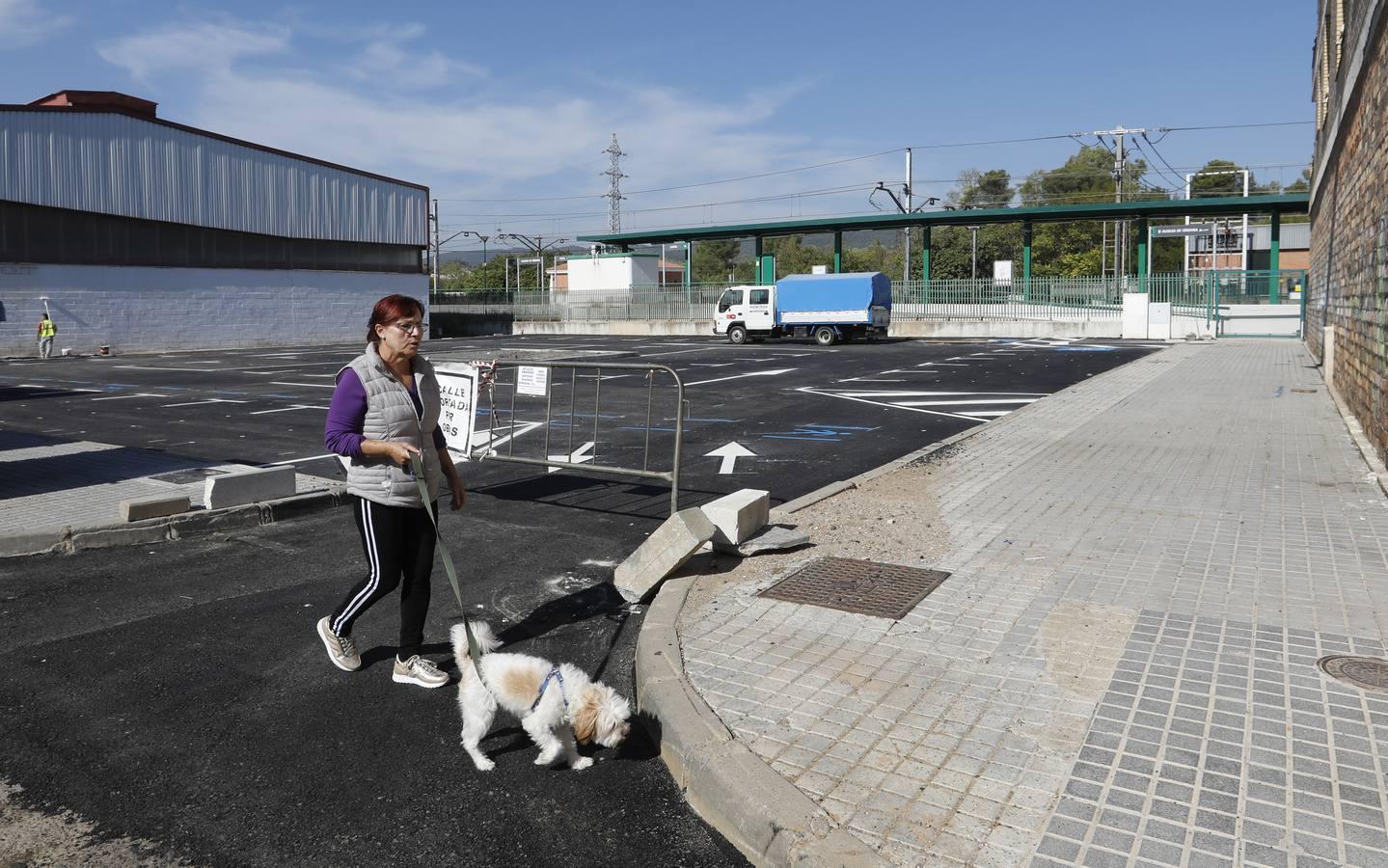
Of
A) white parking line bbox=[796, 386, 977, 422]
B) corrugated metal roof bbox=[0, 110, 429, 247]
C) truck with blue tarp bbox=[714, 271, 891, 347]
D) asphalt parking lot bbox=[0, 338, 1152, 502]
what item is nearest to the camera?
asphalt parking lot bbox=[0, 338, 1152, 502]

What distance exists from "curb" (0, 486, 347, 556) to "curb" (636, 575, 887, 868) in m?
4.68

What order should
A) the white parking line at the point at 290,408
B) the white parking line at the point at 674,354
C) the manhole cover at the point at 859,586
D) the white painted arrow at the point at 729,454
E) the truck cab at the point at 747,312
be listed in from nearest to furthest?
the manhole cover at the point at 859,586, the white painted arrow at the point at 729,454, the white parking line at the point at 290,408, the white parking line at the point at 674,354, the truck cab at the point at 747,312

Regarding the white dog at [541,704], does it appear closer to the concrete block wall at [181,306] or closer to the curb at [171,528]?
the curb at [171,528]

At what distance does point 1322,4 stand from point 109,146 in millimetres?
42695

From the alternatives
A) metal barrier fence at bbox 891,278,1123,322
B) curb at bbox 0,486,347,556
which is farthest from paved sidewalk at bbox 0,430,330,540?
metal barrier fence at bbox 891,278,1123,322

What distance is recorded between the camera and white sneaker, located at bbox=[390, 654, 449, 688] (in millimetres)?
4762

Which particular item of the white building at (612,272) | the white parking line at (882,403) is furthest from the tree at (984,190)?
the white parking line at (882,403)

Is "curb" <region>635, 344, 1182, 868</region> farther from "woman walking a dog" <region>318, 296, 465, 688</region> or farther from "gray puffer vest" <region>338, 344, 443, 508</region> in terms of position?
"gray puffer vest" <region>338, 344, 443, 508</region>

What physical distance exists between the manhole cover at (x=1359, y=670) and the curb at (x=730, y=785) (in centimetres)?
271

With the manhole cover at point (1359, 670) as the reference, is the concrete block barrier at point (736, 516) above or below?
above

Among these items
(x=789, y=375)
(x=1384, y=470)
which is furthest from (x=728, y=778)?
(x=789, y=375)

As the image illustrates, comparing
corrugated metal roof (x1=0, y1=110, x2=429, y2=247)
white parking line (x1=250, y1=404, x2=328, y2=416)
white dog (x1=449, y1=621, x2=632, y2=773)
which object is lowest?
white dog (x1=449, y1=621, x2=632, y2=773)

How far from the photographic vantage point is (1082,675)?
4.55 metres

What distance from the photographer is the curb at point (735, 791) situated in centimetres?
321
